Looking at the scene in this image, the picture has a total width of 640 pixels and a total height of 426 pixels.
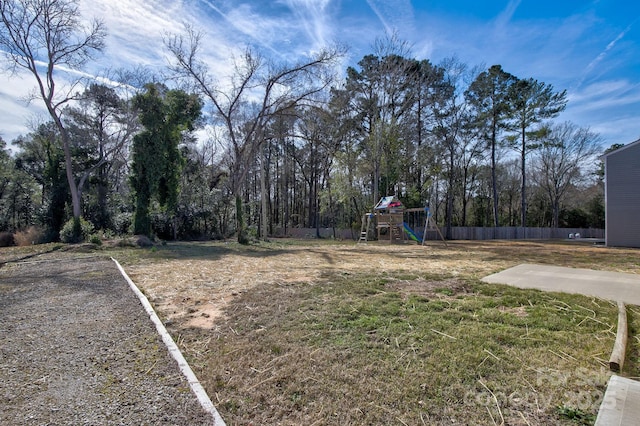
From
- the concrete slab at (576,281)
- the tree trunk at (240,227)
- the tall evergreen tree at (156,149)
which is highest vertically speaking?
the tall evergreen tree at (156,149)

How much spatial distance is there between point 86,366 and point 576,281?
599 centimetres

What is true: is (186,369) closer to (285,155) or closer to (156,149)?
(156,149)

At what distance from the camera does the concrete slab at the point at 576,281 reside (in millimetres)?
3986

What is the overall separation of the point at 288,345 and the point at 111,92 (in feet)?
81.6

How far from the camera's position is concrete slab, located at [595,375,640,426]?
1.60m

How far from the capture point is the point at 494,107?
26.5 m

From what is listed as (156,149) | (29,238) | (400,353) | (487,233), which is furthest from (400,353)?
(487,233)

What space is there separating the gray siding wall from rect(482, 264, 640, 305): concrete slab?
13.5m

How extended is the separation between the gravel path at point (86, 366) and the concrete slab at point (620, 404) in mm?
2034

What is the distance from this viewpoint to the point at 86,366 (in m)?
2.41

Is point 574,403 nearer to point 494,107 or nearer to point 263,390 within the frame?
point 263,390

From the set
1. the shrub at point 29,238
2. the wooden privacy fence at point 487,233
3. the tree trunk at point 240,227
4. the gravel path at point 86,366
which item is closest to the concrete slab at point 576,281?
the gravel path at point 86,366

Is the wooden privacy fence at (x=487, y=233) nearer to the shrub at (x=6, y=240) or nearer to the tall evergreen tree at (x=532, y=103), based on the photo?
the tall evergreen tree at (x=532, y=103)

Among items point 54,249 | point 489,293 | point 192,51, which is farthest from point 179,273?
point 192,51
